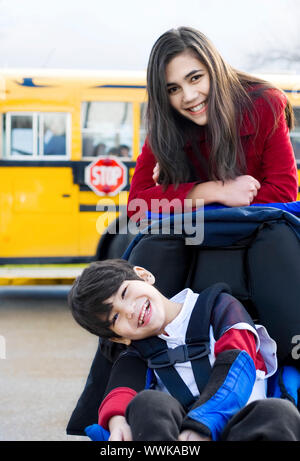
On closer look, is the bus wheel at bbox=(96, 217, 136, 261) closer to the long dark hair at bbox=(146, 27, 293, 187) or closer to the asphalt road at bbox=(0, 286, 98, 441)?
the asphalt road at bbox=(0, 286, 98, 441)

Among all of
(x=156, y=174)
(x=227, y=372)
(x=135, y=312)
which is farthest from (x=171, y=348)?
(x=156, y=174)

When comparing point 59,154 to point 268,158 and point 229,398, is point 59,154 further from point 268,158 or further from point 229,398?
point 229,398

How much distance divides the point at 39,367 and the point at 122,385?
2.69 meters

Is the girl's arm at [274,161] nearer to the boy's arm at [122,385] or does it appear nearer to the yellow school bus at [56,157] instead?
the boy's arm at [122,385]

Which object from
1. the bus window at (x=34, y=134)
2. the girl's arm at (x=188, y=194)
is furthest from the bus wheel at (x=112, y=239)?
the girl's arm at (x=188, y=194)

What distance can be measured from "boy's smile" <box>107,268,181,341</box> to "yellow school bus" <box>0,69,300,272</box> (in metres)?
4.46

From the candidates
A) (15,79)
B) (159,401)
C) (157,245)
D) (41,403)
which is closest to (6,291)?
(15,79)

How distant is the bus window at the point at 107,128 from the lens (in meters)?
6.48

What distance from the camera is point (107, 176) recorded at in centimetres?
646

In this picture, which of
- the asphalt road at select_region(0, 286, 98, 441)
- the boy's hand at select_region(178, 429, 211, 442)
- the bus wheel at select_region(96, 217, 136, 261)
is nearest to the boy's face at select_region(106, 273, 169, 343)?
the boy's hand at select_region(178, 429, 211, 442)

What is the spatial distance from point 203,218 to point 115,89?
472 cm

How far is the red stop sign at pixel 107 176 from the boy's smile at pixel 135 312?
4.61m

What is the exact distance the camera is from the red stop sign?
21.1 ft
